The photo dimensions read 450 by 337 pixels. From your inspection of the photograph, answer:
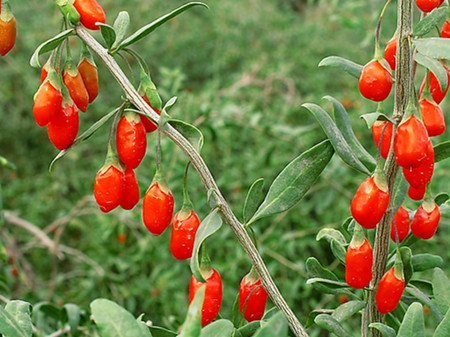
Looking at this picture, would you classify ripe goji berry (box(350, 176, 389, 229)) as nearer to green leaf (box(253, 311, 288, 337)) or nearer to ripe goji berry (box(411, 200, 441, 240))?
→ ripe goji berry (box(411, 200, 441, 240))

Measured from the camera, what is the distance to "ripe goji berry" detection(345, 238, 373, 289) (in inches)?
37.4

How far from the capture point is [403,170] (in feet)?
3.07

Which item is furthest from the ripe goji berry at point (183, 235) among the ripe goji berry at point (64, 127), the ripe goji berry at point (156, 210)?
the ripe goji berry at point (64, 127)

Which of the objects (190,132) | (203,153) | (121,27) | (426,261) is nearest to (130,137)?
(190,132)

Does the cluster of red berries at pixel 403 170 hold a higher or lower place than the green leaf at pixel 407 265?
higher

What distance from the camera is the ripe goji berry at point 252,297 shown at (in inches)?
40.0

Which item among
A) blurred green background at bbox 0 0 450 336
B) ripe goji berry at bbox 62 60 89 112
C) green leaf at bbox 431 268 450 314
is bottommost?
blurred green background at bbox 0 0 450 336

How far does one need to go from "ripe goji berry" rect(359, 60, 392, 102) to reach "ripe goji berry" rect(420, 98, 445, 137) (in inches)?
2.2

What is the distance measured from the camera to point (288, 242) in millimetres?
2775

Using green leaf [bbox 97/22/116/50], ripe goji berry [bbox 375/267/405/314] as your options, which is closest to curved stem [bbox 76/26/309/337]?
green leaf [bbox 97/22/116/50]

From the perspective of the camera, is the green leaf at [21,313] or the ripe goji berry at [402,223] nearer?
the green leaf at [21,313]

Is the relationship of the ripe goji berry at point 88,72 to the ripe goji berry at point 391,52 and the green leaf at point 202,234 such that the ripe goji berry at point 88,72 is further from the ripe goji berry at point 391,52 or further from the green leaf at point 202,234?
the ripe goji berry at point 391,52

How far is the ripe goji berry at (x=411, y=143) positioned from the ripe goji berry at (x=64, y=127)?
0.45 metres

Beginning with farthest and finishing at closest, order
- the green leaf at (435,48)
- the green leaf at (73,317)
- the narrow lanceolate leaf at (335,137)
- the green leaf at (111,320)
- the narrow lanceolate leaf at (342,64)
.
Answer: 1. the green leaf at (73,317)
2. the narrow lanceolate leaf at (342,64)
3. the narrow lanceolate leaf at (335,137)
4. the green leaf at (435,48)
5. the green leaf at (111,320)
